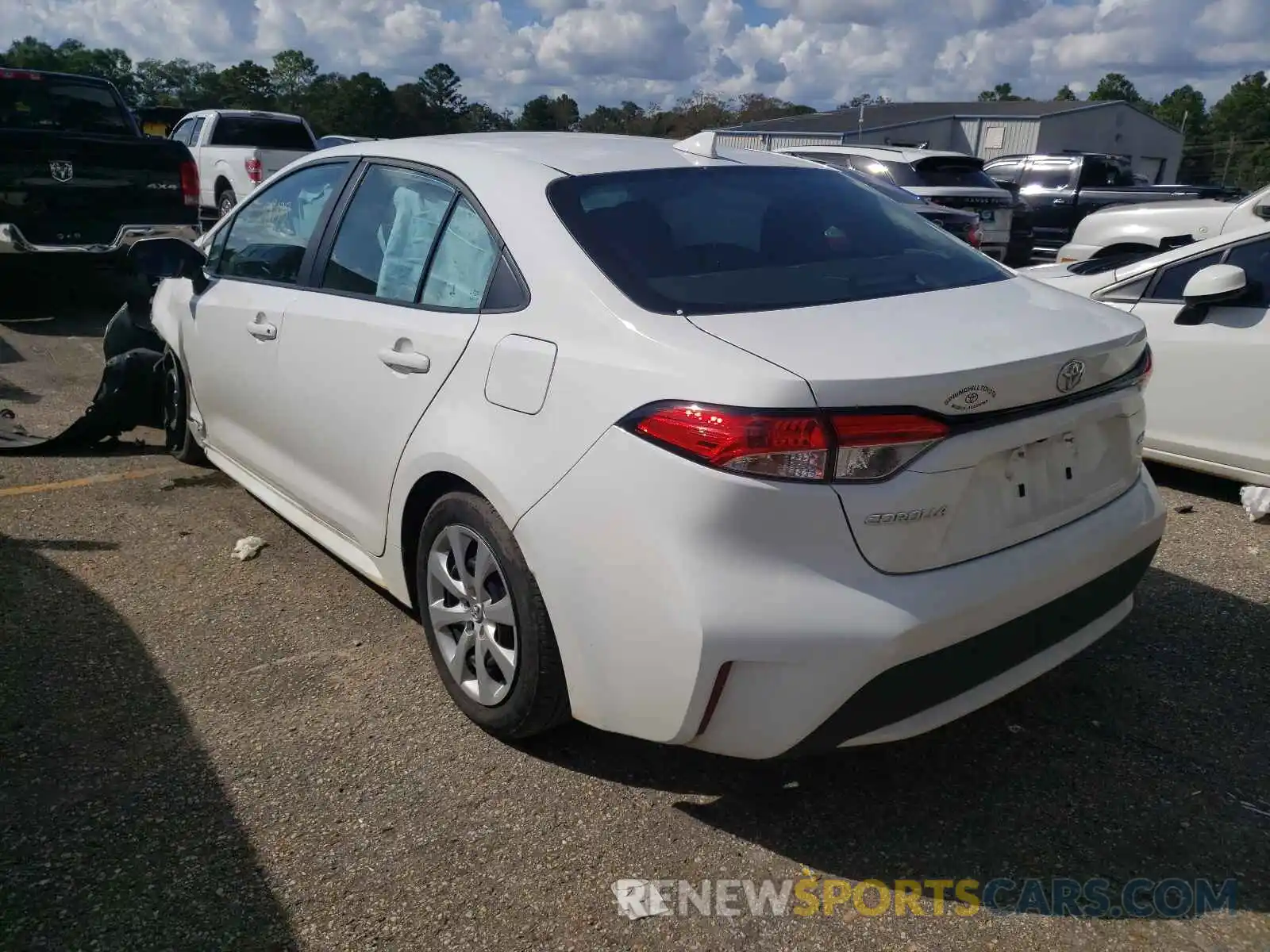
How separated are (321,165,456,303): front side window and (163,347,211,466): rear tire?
1.80 metres

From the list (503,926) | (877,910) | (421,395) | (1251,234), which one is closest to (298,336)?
(421,395)

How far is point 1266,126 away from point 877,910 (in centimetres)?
9058

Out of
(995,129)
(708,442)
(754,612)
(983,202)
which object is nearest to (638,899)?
(754,612)

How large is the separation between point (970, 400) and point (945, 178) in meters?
10.8

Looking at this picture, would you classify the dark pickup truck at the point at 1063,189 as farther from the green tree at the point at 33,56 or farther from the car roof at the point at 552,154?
the green tree at the point at 33,56

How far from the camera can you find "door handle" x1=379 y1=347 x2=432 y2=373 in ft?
9.83

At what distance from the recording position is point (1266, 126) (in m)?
76.2

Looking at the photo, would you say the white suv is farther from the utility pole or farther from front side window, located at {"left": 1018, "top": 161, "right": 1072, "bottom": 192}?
the utility pole

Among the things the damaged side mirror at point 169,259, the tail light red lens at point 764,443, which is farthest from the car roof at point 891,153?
the tail light red lens at point 764,443

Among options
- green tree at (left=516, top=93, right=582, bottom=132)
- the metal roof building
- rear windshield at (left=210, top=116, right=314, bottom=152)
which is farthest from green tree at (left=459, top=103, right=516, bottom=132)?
rear windshield at (left=210, top=116, right=314, bottom=152)

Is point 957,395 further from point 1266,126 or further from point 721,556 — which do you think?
point 1266,126

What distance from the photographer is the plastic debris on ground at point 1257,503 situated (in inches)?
187

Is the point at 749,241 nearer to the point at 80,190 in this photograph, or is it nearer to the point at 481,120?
the point at 80,190

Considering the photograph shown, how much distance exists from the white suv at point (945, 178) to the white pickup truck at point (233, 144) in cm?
796
